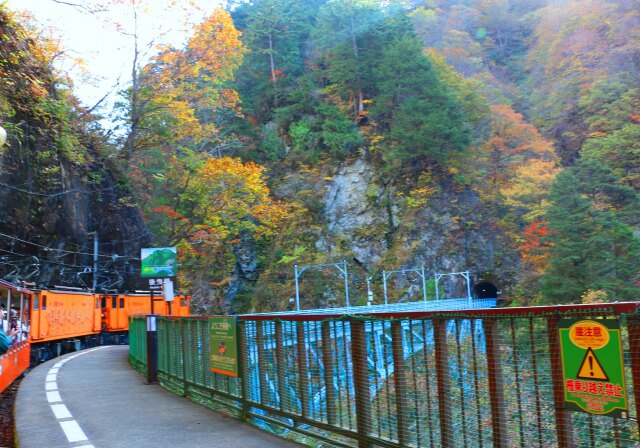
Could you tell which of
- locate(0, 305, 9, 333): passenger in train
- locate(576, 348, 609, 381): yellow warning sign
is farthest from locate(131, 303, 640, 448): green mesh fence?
locate(0, 305, 9, 333): passenger in train

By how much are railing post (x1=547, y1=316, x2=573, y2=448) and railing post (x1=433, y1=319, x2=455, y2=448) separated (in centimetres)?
109

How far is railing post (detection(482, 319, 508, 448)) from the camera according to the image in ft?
14.3

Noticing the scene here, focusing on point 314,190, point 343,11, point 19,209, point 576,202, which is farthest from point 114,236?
point 343,11

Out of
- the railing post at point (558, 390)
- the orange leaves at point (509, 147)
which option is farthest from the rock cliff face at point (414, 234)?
the railing post at point (558, 390)

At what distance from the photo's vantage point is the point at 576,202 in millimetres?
37000

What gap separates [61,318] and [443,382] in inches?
896

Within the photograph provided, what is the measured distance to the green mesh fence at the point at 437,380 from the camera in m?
3.64

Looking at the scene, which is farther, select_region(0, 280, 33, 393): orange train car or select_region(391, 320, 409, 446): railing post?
select_region(0, 280, 33, 393): orange train car

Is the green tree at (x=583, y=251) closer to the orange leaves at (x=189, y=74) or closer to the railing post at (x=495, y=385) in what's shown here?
the orange leaves at (x=189, y=74)

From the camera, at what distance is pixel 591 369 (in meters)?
3.62

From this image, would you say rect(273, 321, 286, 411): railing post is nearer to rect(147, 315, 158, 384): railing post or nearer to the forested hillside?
rect(147, 315, 158, 384): railing post

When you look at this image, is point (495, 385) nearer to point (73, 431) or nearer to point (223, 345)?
point (223, 345)

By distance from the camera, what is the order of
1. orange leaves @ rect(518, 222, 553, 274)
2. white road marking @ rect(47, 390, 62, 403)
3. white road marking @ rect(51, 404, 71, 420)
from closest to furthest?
white road marking @ rect(51, 404, 71, 420) < white road marking @ rect(47, 390, 62, 403) < orange leaves @ rect(518, 222, 553, 274)

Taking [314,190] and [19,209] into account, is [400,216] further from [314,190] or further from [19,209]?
[19,209]
